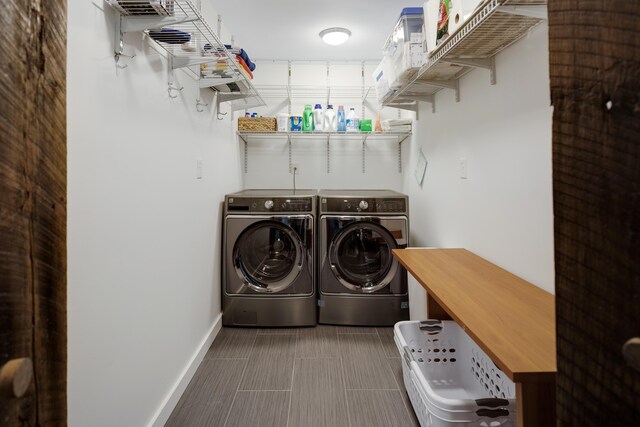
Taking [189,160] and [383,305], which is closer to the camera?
[189,160]

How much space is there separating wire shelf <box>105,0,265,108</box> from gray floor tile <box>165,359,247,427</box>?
5.55 feet

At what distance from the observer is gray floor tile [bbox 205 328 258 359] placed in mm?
2191

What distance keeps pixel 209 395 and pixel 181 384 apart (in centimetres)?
16

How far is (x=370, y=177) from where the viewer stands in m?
3.40

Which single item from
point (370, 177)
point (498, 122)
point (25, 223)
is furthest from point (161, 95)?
point (370, 177)

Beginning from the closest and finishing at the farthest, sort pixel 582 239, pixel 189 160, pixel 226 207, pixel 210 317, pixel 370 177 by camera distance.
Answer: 1. pixel 582 239
2. pixel 189 160
3. pixel 210 317
4. pixel 226 207
5. pixel 370 177

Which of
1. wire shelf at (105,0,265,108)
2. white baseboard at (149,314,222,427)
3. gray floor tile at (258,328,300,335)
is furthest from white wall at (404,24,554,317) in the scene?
white baseboard at (149,314,222,427)

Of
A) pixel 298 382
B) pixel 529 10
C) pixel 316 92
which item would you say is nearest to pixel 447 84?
pixel 529 10

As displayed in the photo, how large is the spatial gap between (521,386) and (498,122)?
1.21m

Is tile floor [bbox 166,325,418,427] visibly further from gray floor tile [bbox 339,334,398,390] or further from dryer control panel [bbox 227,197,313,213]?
dryer control panel [bbox 227,197,313,213]

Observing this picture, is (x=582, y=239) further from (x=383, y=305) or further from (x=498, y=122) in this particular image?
(x=383, y=305)

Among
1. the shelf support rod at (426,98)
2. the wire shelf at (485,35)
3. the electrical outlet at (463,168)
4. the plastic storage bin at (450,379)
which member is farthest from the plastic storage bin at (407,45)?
the plastic storage bin at (450,379)

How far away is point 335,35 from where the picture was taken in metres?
2.70

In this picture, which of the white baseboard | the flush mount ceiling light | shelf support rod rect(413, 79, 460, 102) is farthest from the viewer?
the flush mount ceiling light
